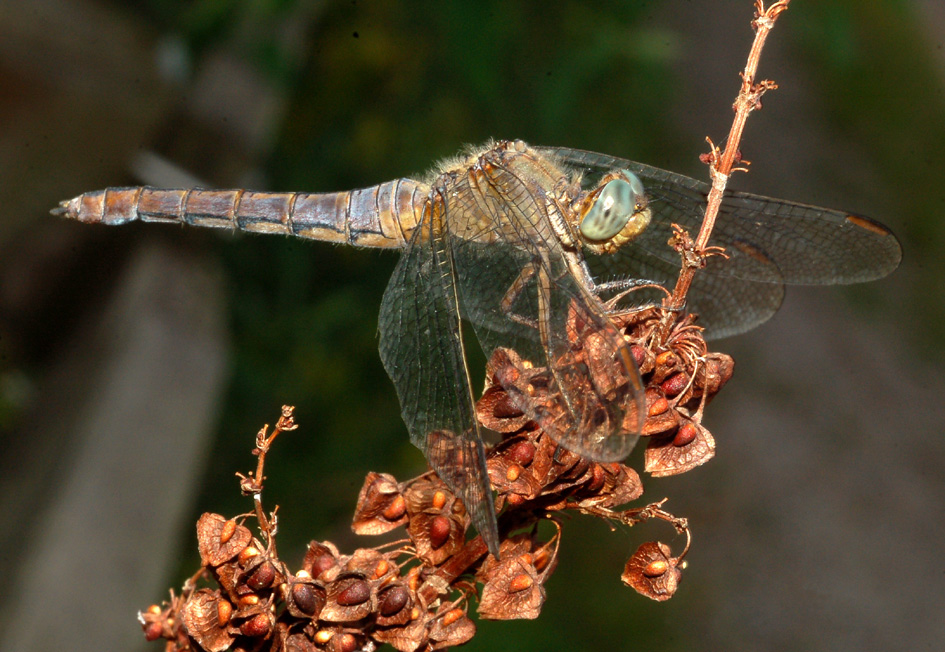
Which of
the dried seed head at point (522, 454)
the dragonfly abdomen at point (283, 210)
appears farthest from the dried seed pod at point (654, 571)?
the dragonfly abdomen at point (283, 210)

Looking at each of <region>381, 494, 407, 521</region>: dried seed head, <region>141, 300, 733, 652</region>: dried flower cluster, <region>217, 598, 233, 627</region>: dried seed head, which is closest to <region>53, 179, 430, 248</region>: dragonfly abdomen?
<region>141, 300, 733, 652</region>: dried flower cluster

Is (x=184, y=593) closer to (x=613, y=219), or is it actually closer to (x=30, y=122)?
(x=613, y=219)

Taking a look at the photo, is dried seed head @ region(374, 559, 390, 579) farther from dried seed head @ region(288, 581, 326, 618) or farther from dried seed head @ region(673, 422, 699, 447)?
dried seed head @ region(673, 422, 699, 447)

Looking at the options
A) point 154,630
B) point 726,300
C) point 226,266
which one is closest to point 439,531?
point 154,630

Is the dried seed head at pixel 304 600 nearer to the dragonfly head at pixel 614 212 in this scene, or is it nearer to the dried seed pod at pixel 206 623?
the dried seed pod at pixel 206 623

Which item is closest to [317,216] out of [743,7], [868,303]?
[868,303]
